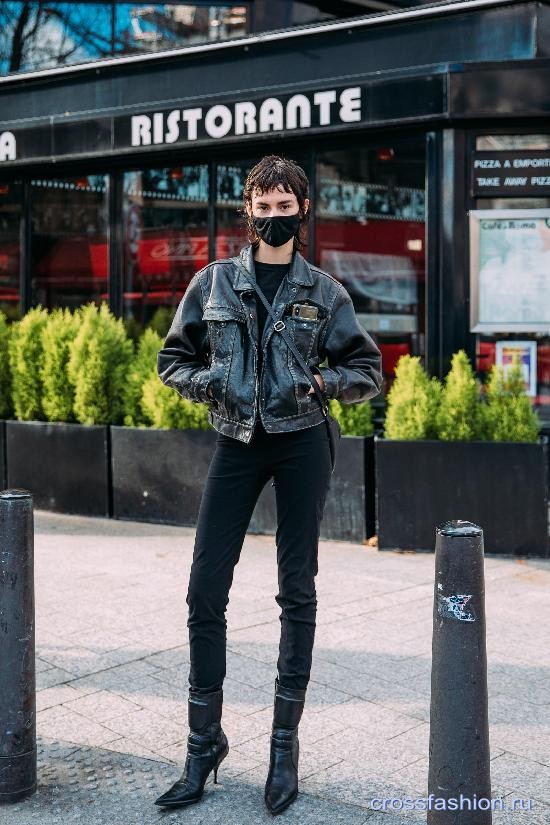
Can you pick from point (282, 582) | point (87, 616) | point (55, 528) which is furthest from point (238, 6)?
point (282, 582)

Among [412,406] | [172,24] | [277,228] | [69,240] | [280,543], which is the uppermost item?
[172,24]

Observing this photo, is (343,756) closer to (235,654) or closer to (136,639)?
(235,654)

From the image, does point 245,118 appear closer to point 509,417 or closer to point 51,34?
point 51,34

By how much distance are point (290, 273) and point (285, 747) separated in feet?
5.18

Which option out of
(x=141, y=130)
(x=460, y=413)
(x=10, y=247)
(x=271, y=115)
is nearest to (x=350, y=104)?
(x=271, y=115)

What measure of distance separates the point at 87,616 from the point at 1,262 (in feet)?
22.9

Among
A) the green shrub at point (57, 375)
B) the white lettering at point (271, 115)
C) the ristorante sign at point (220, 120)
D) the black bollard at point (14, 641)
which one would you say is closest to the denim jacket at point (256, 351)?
the black bollard at point (14, 641)

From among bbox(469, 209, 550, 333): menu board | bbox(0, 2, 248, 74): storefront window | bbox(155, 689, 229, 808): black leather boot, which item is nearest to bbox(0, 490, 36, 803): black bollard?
bbox(155, 689, 229, 808): black leather boot

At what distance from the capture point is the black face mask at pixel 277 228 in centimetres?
348

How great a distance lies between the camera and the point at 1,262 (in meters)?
11.6

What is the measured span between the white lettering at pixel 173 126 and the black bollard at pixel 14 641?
22.6 ft

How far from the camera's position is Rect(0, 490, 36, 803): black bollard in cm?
342

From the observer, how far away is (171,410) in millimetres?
7883

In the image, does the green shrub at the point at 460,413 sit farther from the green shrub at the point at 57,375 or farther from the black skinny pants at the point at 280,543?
the black skinny pants at the point at 280,543
